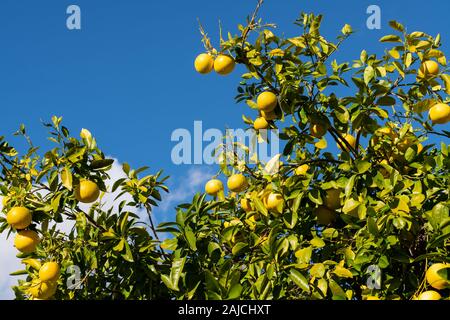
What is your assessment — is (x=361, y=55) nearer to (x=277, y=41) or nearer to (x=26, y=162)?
(x=277, y=41)

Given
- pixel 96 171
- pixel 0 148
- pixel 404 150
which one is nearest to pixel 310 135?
pixel 404 150

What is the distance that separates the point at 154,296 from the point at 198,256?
1.57 feet

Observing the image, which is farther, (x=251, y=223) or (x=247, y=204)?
(x=247, y=204)

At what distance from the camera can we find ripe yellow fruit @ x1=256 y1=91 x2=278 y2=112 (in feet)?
11.4

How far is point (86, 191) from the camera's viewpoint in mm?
3225

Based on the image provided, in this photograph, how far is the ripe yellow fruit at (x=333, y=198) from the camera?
3.43 m

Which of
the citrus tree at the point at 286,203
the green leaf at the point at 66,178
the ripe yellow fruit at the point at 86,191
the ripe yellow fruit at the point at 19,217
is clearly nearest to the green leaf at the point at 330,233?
the citrus tree at the point at 286,203

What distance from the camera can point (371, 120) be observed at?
136 inches

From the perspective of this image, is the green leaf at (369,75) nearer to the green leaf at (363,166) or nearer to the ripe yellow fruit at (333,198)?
the green leaf at (363,166)

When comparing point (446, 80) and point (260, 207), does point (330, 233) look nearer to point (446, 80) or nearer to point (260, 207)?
point (260, 207)

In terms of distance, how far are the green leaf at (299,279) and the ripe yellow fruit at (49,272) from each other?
145 centimetres

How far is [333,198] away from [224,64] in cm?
107

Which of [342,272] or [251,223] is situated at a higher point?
[251,223]

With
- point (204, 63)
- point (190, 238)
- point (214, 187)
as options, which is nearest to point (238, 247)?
point (190, 238)
